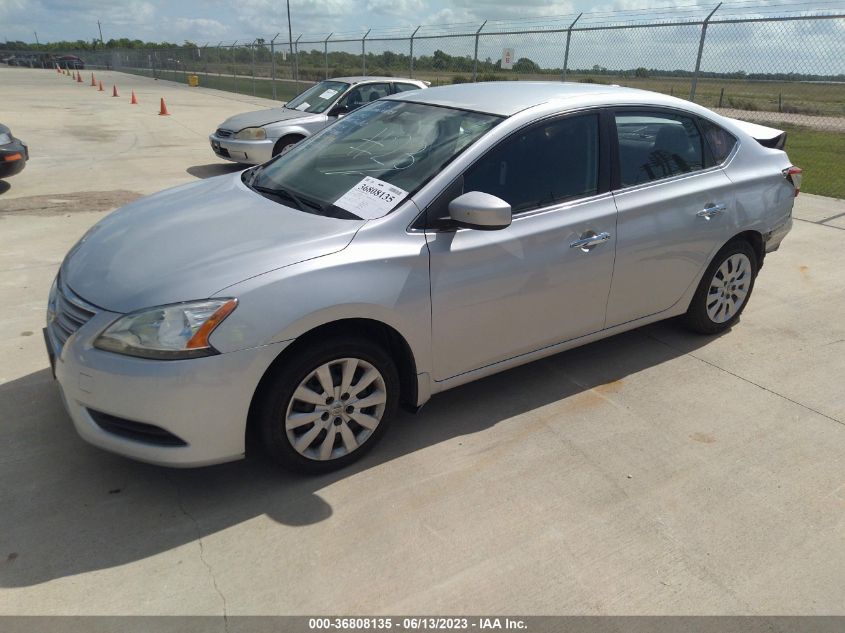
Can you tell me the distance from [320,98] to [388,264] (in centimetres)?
871

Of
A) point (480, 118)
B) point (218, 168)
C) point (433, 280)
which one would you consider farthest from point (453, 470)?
point (218, 168)

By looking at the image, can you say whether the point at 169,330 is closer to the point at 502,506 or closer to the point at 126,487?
the point at 126,487

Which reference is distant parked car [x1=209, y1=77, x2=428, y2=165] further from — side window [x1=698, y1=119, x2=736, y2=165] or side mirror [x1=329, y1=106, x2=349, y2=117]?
side window [x1=698, y1=119, x2=736, y2=165]

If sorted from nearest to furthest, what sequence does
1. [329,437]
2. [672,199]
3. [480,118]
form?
[329,437]
[480,118]
[672,199]

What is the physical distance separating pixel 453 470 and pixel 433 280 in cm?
91

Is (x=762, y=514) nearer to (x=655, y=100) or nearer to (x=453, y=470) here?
(x=453, y=470)

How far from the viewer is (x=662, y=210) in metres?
3.75

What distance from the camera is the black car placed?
8.02 meters

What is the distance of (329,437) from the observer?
2.91 meters

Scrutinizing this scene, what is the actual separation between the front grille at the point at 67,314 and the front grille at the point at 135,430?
1.18 feet

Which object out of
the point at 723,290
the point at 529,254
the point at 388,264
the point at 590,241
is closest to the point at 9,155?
the point at 388,264

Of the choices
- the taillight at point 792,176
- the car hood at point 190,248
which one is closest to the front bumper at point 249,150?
the car hood at point 190,248

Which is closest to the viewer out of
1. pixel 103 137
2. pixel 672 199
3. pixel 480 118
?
pixel 480 118

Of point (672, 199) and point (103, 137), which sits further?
Answer: point (103, 137)
